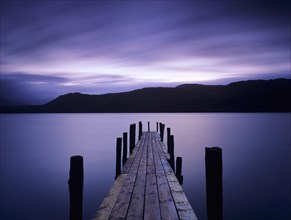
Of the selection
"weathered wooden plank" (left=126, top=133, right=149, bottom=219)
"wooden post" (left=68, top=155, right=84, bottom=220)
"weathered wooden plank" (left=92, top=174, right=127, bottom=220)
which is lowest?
"weathered wooden plank" (left=92, top=174, right=127, bottom=220)

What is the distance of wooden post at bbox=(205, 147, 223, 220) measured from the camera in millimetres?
3531

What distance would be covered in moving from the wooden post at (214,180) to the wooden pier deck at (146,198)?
1.06 metres

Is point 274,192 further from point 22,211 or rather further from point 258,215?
point 22,211

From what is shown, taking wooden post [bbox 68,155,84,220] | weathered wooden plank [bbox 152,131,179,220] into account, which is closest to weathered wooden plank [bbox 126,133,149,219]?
weathered wooden plank [bbox 152,131,179,220]

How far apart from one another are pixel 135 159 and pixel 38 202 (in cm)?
683

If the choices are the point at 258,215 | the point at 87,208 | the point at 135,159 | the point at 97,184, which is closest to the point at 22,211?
the point at 87,208

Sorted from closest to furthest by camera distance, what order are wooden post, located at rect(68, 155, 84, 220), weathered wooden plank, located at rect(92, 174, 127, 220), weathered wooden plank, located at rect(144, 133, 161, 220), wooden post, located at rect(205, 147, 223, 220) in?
wooden post, located at rect(205, 147, 223, 220)
wooden post, located at rect(68, 155, 84, 220)
weathered wooden plank, located at rect(144, 133, 161, 220)
weathered wooden plank, located at rect(92, 174, 127, 220)

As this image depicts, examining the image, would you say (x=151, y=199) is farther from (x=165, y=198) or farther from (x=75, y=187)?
(x=75, y=187)

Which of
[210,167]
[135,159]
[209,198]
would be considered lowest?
[135,159]

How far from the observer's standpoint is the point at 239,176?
60.6 ft

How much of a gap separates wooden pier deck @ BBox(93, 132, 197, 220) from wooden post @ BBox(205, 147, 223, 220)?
106cm

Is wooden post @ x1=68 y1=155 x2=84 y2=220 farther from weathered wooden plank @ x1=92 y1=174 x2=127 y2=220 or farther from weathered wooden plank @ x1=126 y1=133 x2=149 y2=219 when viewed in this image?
weathered wooden plank @ x1=126 y1=133 x2=149 y2=219

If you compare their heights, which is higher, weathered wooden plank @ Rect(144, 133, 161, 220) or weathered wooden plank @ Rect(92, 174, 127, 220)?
weathered wooden plank @ Rect(144, 133, 161, 220)

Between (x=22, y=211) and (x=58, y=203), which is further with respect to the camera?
(x=58, y=203)
